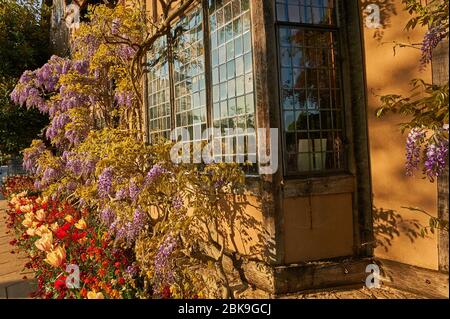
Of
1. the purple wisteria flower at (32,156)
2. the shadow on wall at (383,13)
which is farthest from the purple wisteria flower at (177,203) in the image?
the purple wisteria flower at (32,156)

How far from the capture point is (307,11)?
4.52 meters

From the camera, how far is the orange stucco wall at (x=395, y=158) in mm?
3760

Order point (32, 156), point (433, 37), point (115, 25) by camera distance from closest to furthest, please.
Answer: point (433, 37)
point (115, 25)
point (32, 156)

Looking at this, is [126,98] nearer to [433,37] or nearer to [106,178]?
[106,178]

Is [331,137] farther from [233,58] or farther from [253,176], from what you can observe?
[233,58]

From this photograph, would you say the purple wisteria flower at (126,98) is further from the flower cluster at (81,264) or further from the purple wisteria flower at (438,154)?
the purple wisteria flower at (438,154)

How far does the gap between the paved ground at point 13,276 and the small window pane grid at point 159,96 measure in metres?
3.18

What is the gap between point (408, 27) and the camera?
3.66 metres

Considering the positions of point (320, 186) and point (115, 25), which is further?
point (115, 25)

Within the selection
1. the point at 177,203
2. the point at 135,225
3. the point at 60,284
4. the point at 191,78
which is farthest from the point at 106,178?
the point at 191,78

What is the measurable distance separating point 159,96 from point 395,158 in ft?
14.8

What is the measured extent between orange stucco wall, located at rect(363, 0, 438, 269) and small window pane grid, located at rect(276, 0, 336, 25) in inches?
21.6

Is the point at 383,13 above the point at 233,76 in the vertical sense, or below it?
above

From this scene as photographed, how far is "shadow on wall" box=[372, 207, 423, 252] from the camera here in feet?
12.7
